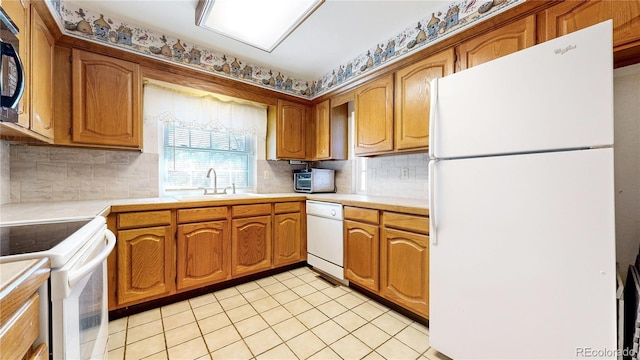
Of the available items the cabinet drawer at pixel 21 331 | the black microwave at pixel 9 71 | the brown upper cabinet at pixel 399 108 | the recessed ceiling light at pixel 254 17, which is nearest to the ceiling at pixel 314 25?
the recessed ceiling light at pixel 254 17

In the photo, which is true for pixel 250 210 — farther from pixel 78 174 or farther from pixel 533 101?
pixel 533 101

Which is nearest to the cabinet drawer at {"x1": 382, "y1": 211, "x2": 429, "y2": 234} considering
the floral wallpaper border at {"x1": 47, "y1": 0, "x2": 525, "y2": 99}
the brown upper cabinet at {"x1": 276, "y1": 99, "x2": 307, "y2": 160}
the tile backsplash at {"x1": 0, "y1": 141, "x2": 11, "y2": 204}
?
the floral wallpaper border at {"x1": 47, "y1": 0, "x2": 525, "y2": 99}

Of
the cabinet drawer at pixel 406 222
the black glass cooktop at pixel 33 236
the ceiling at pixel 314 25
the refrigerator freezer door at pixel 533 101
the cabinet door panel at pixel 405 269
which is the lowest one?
the cabinet door panel at pixel 405 269

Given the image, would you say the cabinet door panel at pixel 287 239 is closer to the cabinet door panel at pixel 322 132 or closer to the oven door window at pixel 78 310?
the cabinet door panel at pixel 322 132

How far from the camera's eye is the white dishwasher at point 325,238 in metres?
2.33

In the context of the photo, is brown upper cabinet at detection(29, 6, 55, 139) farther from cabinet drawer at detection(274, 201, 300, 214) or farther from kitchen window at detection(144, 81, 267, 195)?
cabinet drawer at detection(274, 201, 300, 214)

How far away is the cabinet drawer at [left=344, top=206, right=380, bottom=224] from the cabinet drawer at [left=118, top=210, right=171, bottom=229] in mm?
1503

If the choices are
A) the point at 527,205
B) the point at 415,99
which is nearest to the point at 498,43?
the point at 415,99

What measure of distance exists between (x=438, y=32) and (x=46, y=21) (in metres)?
2.71

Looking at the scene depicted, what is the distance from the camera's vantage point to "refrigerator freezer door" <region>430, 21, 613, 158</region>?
94 cm

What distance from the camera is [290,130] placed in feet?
9.95

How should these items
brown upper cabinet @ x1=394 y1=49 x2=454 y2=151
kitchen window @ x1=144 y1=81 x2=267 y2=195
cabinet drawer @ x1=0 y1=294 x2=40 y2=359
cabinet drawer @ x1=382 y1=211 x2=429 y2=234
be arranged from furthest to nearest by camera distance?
kitchen window @ x1=144 y1=81 x2=267 y2=195 → brown upper cabinet @ x1=394 y1=49 x2=454 y2=151 → cabinet drawer @ x1=382 y1=211 x2=429 y2=234 → cabinet drawer @ x1=0 y1=294 x2=40 y2=359

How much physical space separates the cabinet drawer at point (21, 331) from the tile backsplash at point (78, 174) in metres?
1.91

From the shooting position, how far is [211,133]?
274 cm
